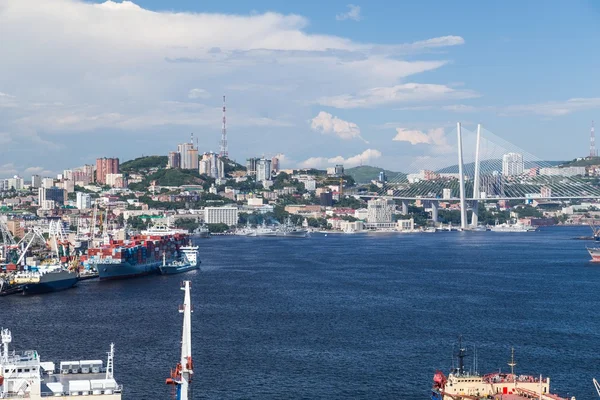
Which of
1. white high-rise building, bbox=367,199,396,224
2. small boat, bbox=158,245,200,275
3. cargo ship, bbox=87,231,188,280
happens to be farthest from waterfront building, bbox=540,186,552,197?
small boat, bbox=158,245,200,275

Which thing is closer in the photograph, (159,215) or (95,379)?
(95,379)

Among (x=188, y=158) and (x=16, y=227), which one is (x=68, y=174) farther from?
(x=16, y=227)

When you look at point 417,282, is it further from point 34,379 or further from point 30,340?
point 34,379

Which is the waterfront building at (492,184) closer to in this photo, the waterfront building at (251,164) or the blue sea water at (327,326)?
the waterfront building at (251,164)

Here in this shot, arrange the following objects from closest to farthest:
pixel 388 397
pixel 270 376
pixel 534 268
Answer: pixel 388 397 → pixel 270 376 → pixel 534 268

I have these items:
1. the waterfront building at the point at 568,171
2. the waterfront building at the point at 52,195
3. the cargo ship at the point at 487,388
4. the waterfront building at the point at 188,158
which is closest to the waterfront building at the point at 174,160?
the waterfront building at the point at 188,158

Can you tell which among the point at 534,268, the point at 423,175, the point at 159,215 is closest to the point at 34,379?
the point at 534,268

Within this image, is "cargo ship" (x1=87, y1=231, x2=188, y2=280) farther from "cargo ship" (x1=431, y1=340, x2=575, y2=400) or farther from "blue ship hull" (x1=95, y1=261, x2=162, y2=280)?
"cargo ship" (x1=431, y1=340, x2=575, y2=400)
